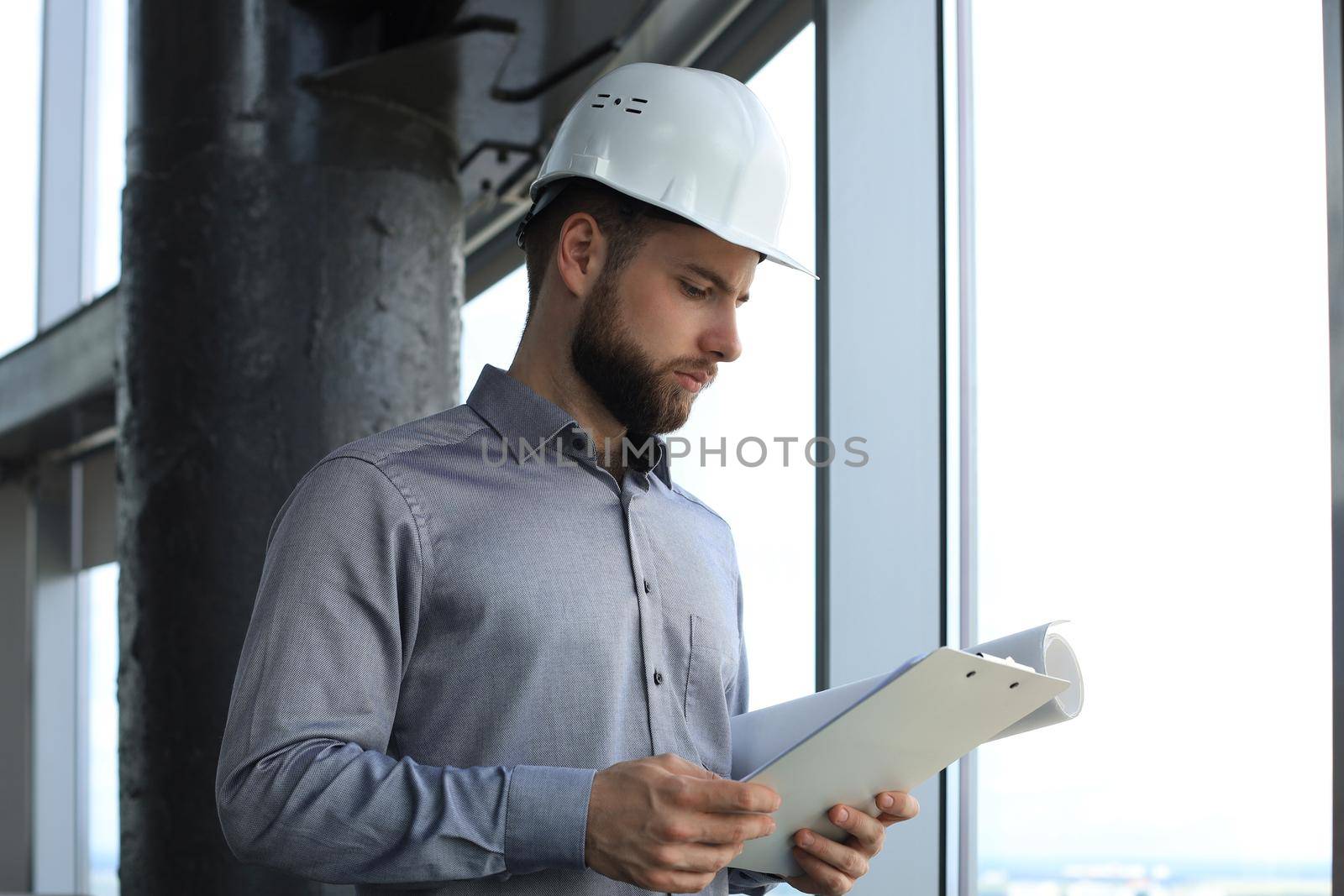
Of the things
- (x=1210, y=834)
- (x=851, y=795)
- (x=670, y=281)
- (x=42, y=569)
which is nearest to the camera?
(x=851, y=795)

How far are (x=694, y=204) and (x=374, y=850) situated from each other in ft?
2.60

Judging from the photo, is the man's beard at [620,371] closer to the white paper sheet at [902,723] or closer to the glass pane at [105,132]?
the white paper sheet at [902,723]

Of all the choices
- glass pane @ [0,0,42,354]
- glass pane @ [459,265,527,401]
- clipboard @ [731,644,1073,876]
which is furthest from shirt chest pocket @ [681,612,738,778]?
glass pane @ [0,0,42,354]

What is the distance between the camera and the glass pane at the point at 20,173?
20.5 ft

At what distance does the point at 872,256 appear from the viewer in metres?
2.33

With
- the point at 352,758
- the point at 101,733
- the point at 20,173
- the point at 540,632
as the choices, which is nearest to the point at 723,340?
the point at 540,632

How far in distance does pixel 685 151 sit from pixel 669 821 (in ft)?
2.61

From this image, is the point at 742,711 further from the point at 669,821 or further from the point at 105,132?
the point at 105,132

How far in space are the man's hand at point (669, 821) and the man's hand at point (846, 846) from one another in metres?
0.18

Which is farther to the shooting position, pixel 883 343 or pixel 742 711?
pixel 883 343

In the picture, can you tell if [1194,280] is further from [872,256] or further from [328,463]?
[328,463]

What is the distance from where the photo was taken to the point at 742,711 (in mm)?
1675

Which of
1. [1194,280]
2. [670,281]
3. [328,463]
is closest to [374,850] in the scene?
[328,463]

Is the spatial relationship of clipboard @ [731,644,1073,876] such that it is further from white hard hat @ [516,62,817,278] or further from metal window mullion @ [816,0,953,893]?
metal window mullion @ [816,0,953,893]
